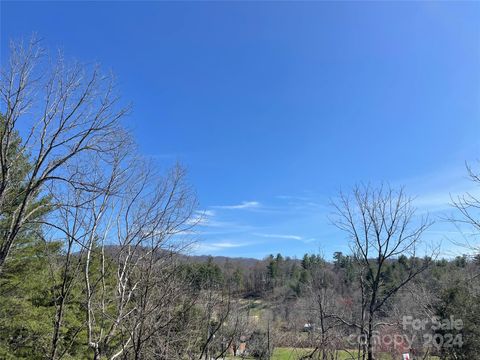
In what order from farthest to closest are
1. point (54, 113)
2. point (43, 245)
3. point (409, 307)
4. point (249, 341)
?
point (249, 341)
point (409, 307)
point (43, 245)
point (54, 113)

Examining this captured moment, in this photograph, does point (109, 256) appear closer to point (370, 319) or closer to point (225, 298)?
point (225, 298)

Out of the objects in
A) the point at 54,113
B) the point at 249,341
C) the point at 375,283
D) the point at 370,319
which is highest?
the point at 54,113

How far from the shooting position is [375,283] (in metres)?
9.01

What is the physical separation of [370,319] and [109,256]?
310 inches

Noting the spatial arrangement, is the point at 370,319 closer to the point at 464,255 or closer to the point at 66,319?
the point at 464,255

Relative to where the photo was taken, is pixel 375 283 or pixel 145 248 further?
pixel 145 248

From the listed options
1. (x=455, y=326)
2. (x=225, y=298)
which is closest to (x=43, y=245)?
(x=225, y=298)

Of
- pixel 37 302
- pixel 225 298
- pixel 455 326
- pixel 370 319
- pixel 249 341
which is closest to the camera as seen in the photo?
pixel 370 319

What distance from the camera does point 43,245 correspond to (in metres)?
14.8

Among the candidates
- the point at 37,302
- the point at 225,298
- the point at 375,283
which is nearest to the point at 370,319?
the point at 375,283

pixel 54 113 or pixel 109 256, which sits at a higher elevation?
pixel 54 113

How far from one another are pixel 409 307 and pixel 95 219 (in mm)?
22288

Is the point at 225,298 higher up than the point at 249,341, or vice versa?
the point at 225,298

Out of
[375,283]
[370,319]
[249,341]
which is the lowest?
[249,341]
